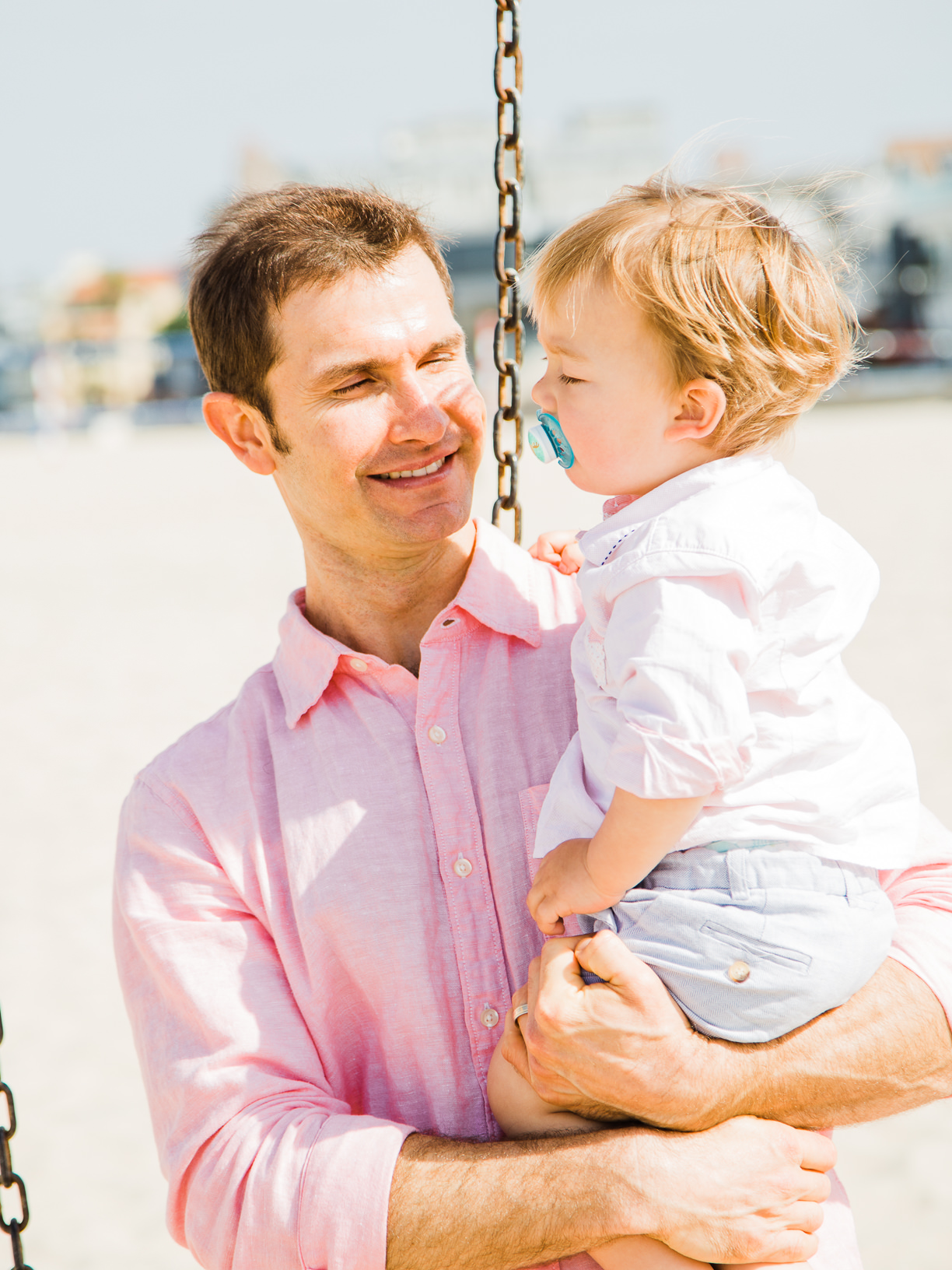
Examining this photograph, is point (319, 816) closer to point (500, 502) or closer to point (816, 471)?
point (500, 502)

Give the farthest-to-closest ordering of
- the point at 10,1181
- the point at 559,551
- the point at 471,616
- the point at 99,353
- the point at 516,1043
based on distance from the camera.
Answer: the point at 99,353 < the point at 559,551 < the point at 471,616 < the point at 10,1181 < the point at 516,1043

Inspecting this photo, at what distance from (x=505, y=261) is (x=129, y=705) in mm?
7440

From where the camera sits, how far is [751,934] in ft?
5.37

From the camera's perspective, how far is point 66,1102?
16.1ft

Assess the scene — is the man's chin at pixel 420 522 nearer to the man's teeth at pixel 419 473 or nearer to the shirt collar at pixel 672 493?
the man's teeth at pixel 419 473

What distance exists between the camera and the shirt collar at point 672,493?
1.67 meters

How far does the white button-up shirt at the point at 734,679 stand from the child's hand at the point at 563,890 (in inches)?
1.2

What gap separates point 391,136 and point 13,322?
A: 81.3ft

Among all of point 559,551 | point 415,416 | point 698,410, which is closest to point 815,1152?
point 698,410

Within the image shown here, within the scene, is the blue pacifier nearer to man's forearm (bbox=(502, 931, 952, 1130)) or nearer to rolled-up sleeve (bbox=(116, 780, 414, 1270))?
man's forearm (bbox=(502, 931, 952, 1130))

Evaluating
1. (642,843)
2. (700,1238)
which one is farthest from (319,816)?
(700,1238)

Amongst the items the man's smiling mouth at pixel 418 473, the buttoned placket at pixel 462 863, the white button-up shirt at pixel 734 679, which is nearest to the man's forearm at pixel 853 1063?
the white button-up shirt at pixel 734 679

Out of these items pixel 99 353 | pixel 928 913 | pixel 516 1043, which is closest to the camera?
pixel 516 1043

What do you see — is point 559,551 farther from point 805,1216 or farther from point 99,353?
point 99,353
